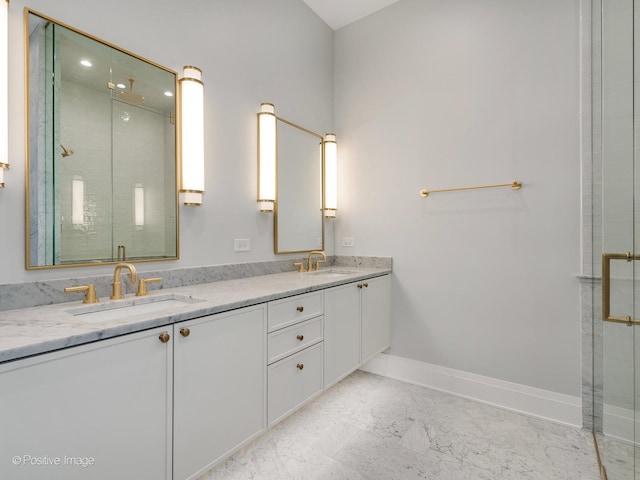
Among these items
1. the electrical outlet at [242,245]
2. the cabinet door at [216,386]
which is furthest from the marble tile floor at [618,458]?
the electrical outlet at [242,245]

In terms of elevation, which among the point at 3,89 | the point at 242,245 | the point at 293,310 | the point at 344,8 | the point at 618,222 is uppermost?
the point at 344,8

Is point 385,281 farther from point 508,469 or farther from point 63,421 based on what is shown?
point 63,421

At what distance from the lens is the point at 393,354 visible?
2.68 m

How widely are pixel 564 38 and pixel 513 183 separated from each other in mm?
887

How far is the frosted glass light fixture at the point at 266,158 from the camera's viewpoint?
2.25 meters

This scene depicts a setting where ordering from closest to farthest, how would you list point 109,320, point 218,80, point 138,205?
point 109,320 < point 138,205 < point 218,80

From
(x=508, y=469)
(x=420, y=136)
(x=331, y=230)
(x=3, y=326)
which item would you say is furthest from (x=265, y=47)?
(x=508, y=469)

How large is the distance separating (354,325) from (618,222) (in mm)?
1458

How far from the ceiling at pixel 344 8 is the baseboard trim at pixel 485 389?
111 inches

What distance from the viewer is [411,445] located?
1.80 meters

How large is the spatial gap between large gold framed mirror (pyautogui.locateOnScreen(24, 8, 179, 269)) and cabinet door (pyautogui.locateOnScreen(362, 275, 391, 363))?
51.5 inches

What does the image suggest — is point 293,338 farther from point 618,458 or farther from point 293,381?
point 618,458

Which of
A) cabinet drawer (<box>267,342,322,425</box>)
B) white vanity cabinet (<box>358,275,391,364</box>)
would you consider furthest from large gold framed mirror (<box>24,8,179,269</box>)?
white vanity cabinet (<box>358,275,391,364</box>)

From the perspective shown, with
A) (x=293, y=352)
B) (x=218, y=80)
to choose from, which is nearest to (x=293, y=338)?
(x=293, y=352)
